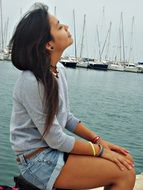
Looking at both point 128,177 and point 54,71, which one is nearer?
point 128,177

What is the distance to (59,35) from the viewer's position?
2967 millimetres

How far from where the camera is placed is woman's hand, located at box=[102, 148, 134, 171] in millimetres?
2846

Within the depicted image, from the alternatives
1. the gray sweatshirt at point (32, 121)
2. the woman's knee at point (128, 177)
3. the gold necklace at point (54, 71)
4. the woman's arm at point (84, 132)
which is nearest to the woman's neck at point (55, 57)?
the gold necklace at point (54, 71)

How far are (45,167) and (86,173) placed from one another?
0.26 meters

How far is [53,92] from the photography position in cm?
280

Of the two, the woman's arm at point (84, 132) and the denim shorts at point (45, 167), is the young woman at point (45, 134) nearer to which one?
the denim shorts at point (45, 167)

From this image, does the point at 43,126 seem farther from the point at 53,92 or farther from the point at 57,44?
the point at 57,44

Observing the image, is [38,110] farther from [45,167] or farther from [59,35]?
[59,35]

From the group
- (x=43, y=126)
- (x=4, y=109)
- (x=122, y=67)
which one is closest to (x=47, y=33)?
(x=43, y=126)

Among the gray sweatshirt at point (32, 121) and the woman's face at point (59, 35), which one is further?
the woman's face at point (59, 35)

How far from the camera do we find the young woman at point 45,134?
2.78 metres

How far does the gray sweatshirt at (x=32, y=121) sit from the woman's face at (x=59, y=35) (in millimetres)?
275

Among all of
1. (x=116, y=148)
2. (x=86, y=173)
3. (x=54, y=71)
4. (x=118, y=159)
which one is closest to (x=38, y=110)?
(x=54, y=71)

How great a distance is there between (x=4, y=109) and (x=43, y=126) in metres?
14.1
